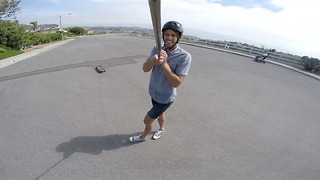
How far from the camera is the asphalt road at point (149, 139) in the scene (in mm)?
2992

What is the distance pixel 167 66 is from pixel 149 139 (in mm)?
1690

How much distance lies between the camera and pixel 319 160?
3.42 meters

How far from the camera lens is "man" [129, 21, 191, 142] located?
2.59 metres

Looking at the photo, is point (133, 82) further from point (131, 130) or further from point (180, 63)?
point (180, 63)

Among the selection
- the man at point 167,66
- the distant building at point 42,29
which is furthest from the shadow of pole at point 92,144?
the distant building at point 42,29

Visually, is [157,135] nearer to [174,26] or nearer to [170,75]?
[170,75]

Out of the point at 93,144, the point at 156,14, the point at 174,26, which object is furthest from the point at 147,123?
the point at 156,14

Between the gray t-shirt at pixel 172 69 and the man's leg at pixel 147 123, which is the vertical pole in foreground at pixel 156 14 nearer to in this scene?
the gray t-shirt at pixel 172 69

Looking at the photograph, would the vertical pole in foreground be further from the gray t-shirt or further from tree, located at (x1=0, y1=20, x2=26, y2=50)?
tree, located at (x1=0, y1=20, x2=26, y2=50)

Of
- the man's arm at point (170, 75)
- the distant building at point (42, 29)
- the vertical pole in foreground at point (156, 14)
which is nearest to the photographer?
the vertical pole in foreground at point (156, 14)

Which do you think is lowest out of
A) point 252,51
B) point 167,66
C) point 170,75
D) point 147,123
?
point 147,123

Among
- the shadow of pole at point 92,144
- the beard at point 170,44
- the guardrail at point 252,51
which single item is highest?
the guardrail at point 252,51

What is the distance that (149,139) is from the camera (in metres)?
3.72

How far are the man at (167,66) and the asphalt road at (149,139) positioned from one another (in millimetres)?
861
